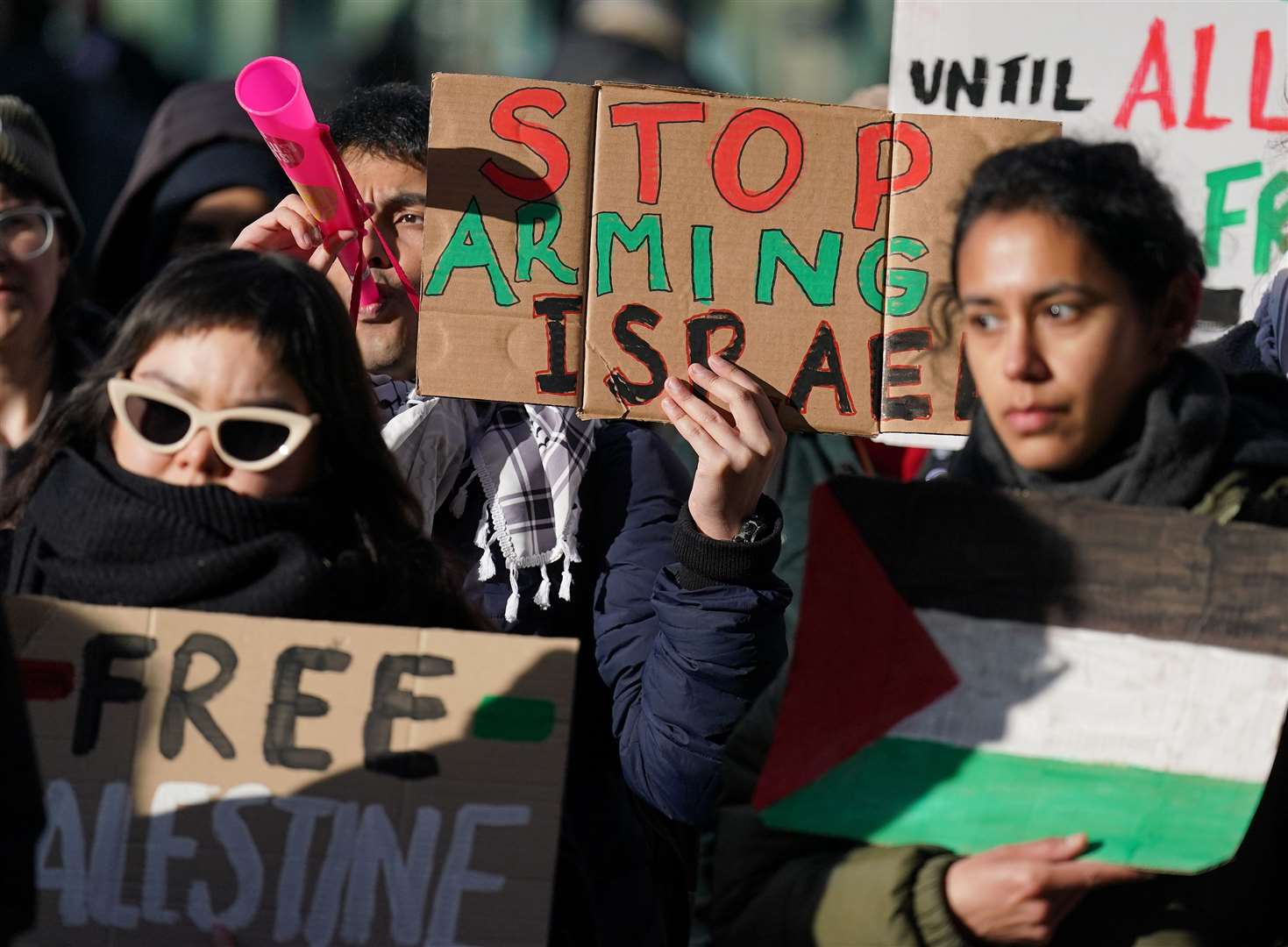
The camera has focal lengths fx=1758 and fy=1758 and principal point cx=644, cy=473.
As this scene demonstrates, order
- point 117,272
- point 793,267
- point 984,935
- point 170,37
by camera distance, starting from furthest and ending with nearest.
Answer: point 170,37 → point 117,272 → point 793,267 → point 984,935

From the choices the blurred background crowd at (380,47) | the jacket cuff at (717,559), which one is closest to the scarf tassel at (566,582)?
the jacket cuff at (717,559)

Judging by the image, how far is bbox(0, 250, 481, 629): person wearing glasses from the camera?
2.18m

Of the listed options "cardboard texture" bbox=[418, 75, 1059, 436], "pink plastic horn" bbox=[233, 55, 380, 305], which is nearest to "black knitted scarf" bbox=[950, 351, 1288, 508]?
"cardboard texture" bbox=[418, 75, 1059, 436]

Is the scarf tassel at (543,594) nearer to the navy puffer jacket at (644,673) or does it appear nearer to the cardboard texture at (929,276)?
the navy puffer jacket at (644,673)

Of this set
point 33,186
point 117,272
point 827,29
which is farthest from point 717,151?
point 827,29

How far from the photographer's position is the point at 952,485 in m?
2.01

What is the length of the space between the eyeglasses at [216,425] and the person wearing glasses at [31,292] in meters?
1.22

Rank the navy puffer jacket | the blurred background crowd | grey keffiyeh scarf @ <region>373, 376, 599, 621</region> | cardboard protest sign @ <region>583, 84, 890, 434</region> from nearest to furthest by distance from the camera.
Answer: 1. the navy puffer jacket
2. cardboard protest sign @ <region>583, 84, 890, 434</region>
3. grey keffiyeh scarf @ <region>373, 376, 599, 621</region>
4. the blurred background crowd

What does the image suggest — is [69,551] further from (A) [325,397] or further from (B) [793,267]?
(B) [793,267]

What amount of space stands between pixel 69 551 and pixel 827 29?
4.37 meters

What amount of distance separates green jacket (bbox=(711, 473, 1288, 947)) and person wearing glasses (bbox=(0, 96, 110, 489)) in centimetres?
188

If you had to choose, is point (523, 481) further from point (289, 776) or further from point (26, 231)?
point (26, 231)

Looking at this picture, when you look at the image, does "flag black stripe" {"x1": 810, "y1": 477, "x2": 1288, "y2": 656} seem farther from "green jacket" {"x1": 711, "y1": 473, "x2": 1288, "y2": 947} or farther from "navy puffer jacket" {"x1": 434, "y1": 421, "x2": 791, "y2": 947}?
"navy puffer jacket" {"x1": 434, "y1": 421, "x2": 791, "y2": 947}

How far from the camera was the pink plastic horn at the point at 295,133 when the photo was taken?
273 cm
